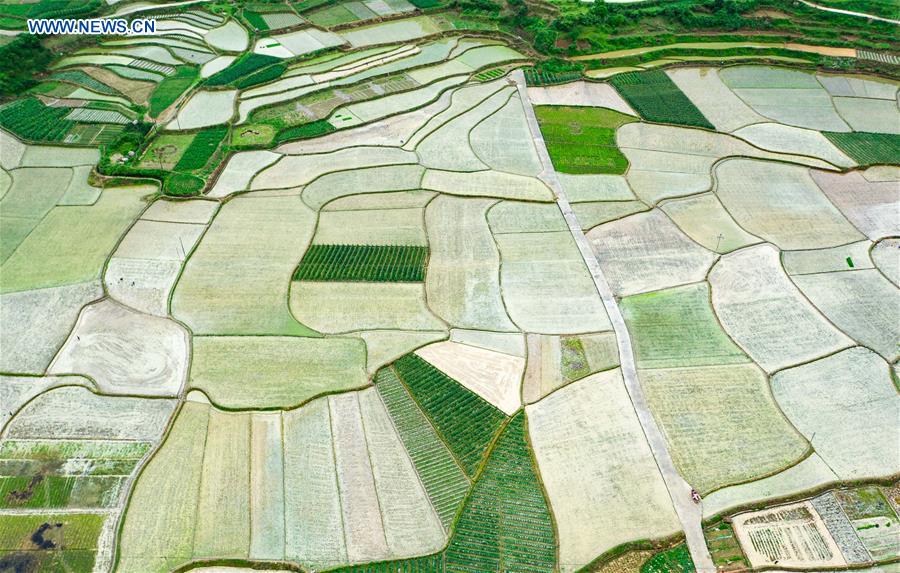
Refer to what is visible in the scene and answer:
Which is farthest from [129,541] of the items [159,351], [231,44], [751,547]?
[231,44]

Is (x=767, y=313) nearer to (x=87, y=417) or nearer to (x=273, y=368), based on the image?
(x=273, y=368)

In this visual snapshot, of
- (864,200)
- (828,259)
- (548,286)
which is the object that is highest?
(864,200)

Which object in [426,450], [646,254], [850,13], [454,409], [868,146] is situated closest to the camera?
[426,450]

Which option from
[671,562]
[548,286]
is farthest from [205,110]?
[671,562]

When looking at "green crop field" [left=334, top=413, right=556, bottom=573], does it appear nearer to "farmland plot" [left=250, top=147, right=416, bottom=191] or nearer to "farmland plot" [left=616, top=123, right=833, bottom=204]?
"farmland plot" [left=616, top=123, right=833, bottom=204]

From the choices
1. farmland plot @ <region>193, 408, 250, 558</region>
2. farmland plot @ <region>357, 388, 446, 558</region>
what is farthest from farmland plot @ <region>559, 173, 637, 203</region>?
farmland plot @ <region>193, 408, 250, 558</region>

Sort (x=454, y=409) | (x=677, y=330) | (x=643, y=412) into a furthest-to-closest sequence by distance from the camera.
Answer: (x=677, y=330) → (x=454, y=409) → (x=643, y=412)

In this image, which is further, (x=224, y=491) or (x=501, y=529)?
(x=224, y=491)
